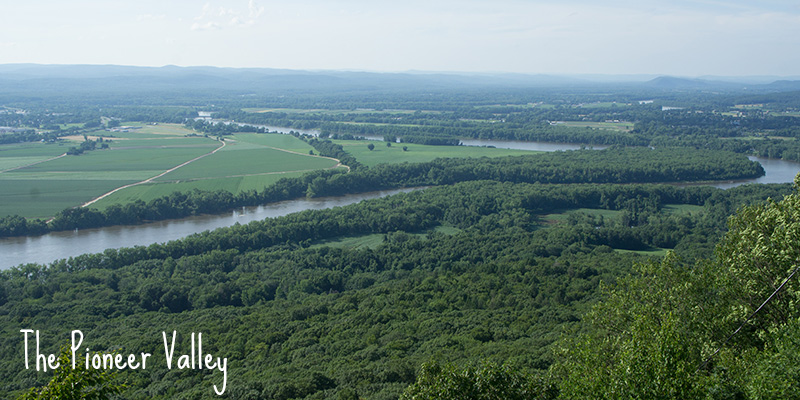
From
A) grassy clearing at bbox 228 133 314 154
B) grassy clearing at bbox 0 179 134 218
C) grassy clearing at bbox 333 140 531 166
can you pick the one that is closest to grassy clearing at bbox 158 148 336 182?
grassy clearing at bbox 228 133 314 154

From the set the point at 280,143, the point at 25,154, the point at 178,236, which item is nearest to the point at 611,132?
the point at 280,143

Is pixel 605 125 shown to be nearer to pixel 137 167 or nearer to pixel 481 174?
pixel 481 174

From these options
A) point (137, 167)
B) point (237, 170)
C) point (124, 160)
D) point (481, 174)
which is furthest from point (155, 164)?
point (481, 174)

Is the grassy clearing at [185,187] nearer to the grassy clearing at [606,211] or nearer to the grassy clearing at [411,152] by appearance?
the grassy clearing at [411,152]

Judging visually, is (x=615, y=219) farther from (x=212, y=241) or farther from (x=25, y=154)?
Answer: (x=25, y=154)

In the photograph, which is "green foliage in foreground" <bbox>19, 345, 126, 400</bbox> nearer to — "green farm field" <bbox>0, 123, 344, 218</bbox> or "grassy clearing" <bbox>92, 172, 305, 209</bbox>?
"green farm field" <bbox>0, 123, 344, 218</bbox>

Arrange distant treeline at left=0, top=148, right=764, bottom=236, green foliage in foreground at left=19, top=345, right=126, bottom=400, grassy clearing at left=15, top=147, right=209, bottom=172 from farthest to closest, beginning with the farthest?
grassy clearing at left=15, top=147, right=209, bottom=172 → distant treeline at left=0, top=148, right=764, bottom=236 → green foliage in foreground at left=19, top=345, right=126, bottom=400
